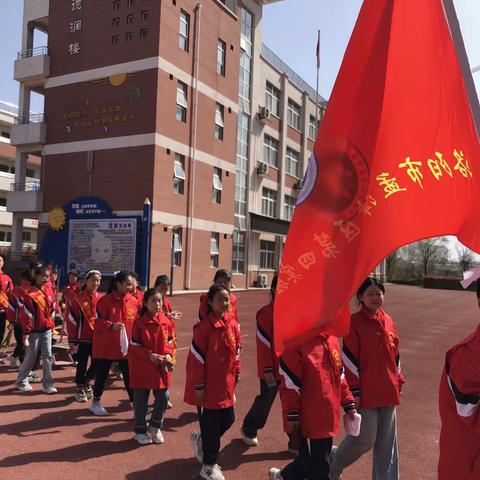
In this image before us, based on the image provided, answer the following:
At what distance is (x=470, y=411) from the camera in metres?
2.45

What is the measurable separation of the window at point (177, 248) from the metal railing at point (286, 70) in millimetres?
15170

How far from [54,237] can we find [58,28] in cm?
1097

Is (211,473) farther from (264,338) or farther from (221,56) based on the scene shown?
(221,56)

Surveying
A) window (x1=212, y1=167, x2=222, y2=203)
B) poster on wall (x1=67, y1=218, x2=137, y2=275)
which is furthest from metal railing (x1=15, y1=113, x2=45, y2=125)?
window (x1=212, y1=167, x2=222, y2=203)

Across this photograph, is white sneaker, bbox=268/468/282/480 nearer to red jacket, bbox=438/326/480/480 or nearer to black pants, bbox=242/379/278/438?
black pants, bbox=242/379/278/438

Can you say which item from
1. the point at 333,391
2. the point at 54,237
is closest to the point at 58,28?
the point at 54,237

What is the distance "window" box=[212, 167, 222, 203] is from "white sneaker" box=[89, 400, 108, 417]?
22.6m

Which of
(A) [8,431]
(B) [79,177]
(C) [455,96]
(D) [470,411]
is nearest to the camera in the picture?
(D) [470,411]

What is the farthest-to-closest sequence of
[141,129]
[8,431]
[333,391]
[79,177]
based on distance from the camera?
[79,177] < [141,129] < [8,431] < [333,391]

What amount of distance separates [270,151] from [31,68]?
16.0 m

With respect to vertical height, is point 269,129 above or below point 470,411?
above

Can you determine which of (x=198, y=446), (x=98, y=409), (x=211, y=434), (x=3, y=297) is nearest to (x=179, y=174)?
(x=3, y=297)

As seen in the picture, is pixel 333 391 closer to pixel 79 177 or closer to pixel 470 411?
pixel 470 411

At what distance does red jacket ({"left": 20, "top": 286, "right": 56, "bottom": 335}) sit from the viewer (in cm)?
720
